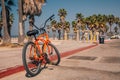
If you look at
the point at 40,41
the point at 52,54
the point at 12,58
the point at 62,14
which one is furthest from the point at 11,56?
the point at 62,14

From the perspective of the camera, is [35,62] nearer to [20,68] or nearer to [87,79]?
[20,68]

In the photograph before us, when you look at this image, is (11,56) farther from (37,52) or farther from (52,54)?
(37,52)

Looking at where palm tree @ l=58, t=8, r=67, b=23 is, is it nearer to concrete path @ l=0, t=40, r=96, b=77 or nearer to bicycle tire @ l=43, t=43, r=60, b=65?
concrete path @ l=0, t=40, r=96, b=77

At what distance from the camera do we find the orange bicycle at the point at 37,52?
245 inches

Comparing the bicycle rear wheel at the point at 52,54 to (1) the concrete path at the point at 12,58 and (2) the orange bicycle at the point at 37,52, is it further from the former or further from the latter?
(1) the concrete path at the point at 12,58

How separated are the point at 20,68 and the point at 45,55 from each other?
3.11ft

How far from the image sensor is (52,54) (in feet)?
25.7

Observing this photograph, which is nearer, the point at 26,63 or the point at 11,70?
the point at 26,63

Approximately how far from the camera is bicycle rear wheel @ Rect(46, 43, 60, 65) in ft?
25.1

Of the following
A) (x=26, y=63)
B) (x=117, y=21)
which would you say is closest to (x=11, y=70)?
(x=26, y=63)

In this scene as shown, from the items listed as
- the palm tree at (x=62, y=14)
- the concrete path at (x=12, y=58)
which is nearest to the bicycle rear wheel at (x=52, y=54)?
the concrete path at (x=12, y=58)

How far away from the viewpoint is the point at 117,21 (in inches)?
4956

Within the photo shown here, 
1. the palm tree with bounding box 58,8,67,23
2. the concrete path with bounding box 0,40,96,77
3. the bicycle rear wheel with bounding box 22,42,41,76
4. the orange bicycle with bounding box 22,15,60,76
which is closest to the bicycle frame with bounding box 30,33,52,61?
the orange bicycle with bounding box 22,15,60,76

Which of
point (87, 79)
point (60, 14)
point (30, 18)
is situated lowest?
point (87, 79)
